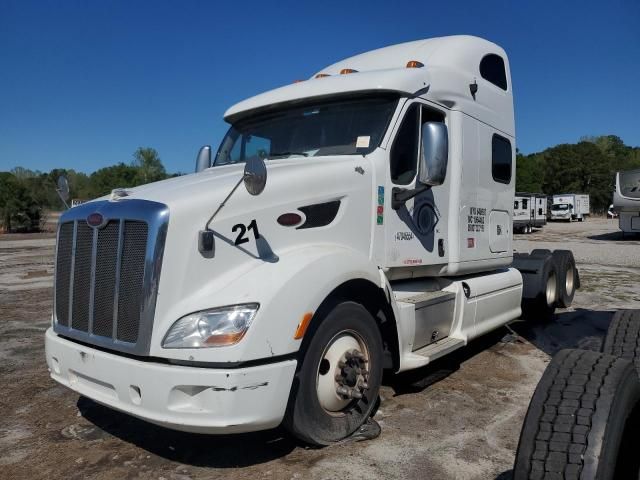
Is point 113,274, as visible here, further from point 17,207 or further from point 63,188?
→ point 17,207

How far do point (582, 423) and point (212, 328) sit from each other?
1.95m

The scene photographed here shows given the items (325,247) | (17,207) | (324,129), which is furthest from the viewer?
(17,207)

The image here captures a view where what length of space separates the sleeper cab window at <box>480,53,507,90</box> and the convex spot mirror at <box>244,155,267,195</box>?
374cm

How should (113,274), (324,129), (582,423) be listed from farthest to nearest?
(324,129), (113,274), (582,423)

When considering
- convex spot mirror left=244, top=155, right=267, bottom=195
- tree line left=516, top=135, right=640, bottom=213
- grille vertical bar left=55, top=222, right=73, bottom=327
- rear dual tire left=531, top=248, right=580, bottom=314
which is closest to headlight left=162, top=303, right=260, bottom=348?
convex spot mirror left=244, top=155, right=267, bottom=195

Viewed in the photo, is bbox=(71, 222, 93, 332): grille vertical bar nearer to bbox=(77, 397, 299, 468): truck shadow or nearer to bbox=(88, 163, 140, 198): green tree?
bbox=(77, 397, 299, 468): truck shadow

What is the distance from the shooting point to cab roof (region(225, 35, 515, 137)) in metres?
4.66

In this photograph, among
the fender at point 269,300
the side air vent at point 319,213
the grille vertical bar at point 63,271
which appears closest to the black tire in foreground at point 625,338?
the fender at point 269,300

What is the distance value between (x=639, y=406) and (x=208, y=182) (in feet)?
9.46

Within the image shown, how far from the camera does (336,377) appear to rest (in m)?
3.75

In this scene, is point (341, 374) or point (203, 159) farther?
point (203, 159)

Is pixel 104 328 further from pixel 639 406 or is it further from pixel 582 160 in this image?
pixel 582 160

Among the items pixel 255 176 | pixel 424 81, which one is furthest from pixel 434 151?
pixel 255 176

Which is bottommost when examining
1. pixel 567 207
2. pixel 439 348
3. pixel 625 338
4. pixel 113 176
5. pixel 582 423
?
pixel 439 348
